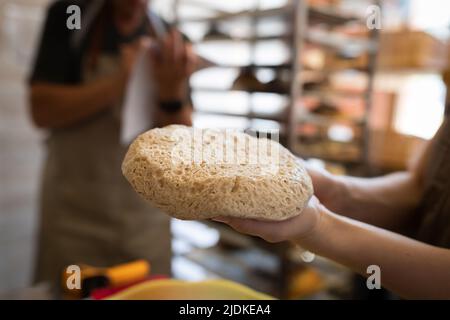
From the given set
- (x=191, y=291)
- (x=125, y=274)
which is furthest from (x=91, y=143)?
(x=191, y=291)

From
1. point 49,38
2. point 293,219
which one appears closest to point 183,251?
point 49,38

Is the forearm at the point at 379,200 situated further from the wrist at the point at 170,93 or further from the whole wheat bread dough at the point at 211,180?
the wrist at the point at 170,93

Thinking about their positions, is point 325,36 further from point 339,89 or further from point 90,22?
point 90,22

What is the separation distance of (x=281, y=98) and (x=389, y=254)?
0.94 metres

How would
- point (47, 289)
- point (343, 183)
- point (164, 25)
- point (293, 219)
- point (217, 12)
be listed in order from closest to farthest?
1. point (293, 219)
2. point (343, 183)
3. point (47, 289)
4. point (164, 25)
5. point (217, 12)

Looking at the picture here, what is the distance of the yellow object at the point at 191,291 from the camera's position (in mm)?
508

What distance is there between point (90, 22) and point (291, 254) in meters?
0.92

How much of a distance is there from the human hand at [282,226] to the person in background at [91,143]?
45 cm

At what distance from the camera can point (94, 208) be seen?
1004mm

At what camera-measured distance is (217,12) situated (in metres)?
1.38

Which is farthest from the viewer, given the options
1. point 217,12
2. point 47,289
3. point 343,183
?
point 217,12

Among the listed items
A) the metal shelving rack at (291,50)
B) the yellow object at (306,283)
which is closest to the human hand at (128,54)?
the metal shelving rack at (291,50)

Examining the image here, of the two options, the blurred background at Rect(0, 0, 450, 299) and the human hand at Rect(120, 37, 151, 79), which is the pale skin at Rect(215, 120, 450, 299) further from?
the blurred background at Rect(0, 0, 450, 299)

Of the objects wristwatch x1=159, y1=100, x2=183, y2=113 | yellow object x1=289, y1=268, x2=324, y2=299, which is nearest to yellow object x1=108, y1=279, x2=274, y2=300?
wristwatch x1=159, y1=100, x2=183, y2=113
